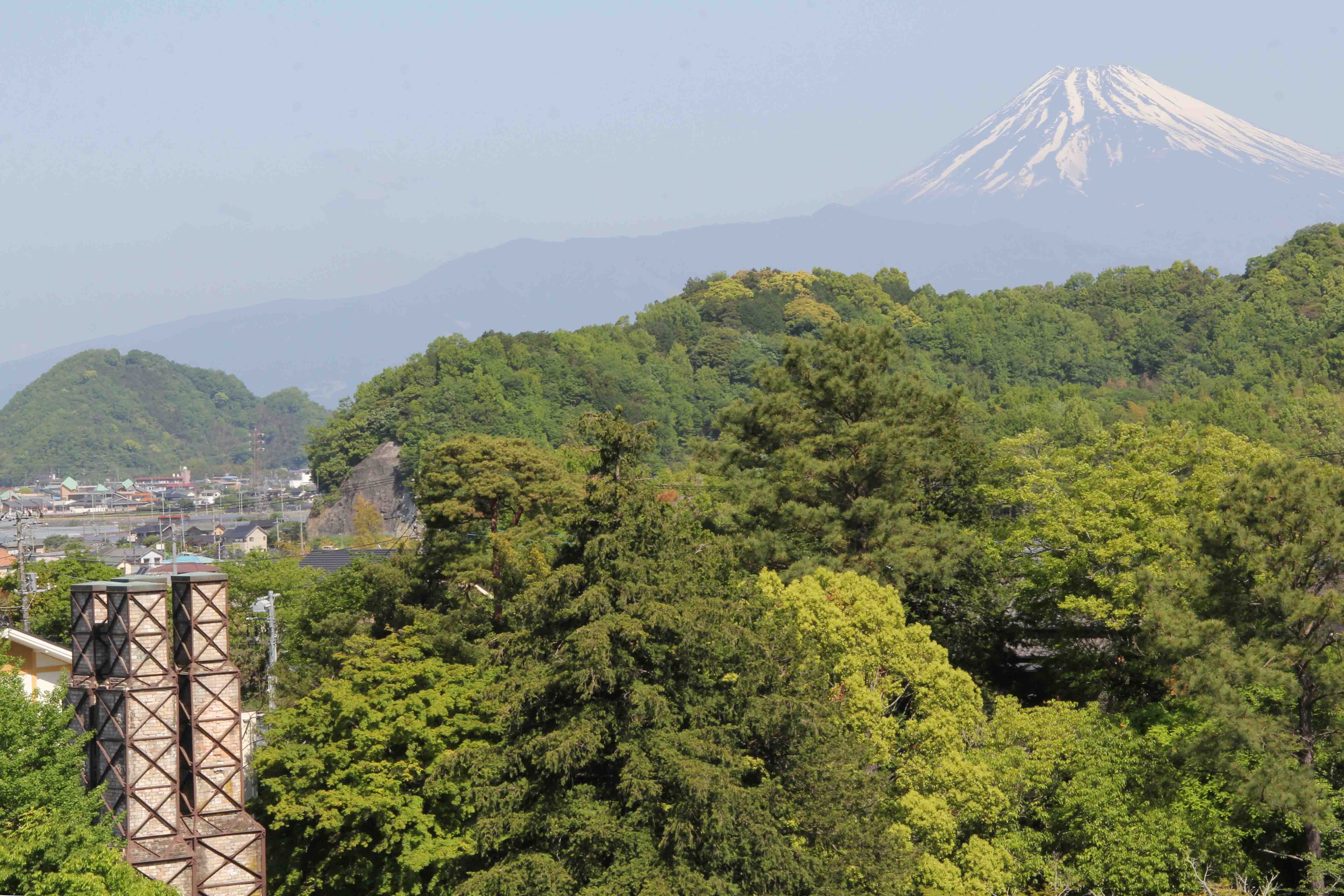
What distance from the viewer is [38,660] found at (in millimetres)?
20844

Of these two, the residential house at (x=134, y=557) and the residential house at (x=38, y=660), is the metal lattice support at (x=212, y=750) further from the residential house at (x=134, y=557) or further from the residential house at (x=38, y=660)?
the residential house at (x=134, y=557)

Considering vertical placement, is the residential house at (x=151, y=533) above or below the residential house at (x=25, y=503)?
below

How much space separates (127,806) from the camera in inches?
656

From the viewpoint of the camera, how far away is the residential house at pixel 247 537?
8000cm

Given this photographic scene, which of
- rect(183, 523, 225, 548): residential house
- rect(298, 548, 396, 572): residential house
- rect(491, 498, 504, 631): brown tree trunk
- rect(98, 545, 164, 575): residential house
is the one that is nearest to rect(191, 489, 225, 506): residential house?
rect(183, 523, 225, 548): residential house

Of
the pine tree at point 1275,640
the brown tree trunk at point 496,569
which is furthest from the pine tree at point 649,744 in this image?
the brown tree trunk at point 496,569

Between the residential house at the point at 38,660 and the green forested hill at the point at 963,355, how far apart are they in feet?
160

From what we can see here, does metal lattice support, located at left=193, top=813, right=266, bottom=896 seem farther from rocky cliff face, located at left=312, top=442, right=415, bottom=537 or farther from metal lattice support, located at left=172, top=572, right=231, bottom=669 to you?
rocky cliff face, located at left=312, top=442, right=415, bottom=537

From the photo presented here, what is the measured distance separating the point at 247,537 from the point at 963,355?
61.9 meters

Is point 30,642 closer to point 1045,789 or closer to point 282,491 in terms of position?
point 1045,789

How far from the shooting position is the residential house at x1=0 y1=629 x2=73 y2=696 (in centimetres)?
2038

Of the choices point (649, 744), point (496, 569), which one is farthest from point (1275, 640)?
point (496, 569)

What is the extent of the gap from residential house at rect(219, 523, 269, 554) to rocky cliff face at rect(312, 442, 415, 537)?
11.4 ft

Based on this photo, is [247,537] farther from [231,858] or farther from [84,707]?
[231,858]
